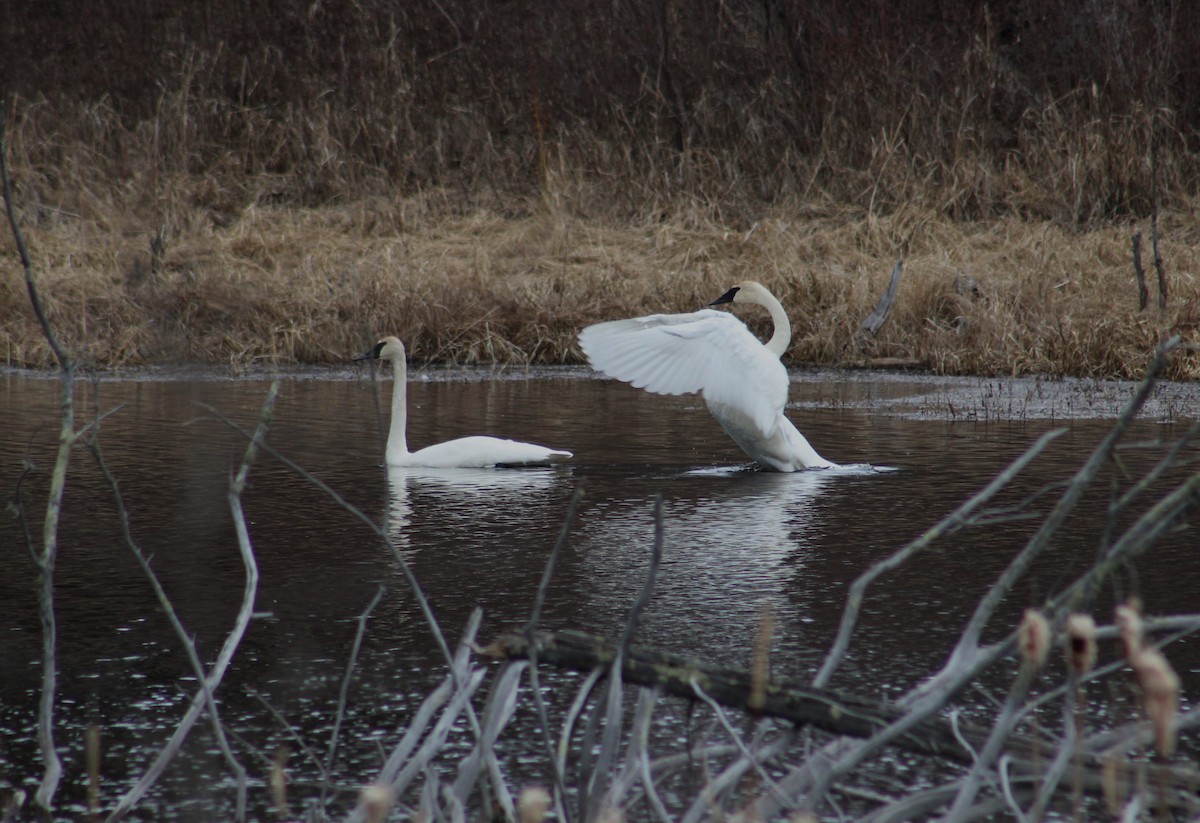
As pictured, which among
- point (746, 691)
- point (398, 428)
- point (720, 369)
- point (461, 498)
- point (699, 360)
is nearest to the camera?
point (746, 691)

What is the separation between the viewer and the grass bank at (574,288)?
11.9 m

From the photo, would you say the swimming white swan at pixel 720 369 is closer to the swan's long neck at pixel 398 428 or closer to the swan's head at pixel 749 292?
the swan's head at pixel 749 292

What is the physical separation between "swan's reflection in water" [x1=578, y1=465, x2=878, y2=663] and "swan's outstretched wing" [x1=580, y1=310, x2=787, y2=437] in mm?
355

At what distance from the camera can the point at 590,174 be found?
17297 millimetres

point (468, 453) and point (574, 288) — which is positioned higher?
point (574, 288)

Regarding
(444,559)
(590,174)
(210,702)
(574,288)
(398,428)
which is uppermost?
(590,174)

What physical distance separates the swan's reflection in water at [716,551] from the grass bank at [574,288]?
15.6 ft

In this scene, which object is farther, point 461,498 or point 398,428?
point 398,428

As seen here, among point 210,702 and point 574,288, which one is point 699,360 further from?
point 574,288

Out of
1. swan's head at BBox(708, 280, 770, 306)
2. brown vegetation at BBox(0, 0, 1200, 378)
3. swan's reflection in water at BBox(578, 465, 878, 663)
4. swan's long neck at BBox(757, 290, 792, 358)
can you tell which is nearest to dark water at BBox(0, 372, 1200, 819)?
swan's reflection in water at BBox(578, 465, 878, 663)

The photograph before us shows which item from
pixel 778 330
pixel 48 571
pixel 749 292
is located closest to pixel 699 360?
pixel 778 330

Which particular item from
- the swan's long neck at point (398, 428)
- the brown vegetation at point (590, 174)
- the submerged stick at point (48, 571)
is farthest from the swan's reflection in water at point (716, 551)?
the brown vegetation at point (590, 174)

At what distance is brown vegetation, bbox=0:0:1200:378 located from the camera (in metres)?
12.5

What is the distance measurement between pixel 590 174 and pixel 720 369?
10.0 metres
